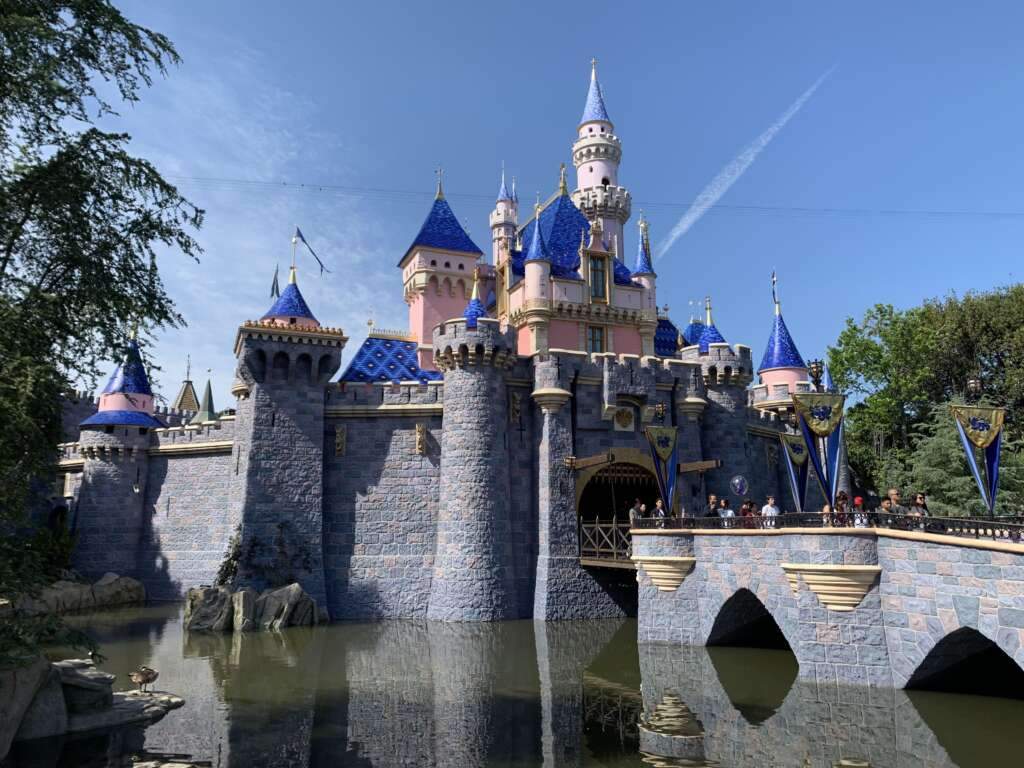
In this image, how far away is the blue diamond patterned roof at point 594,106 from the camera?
36.5m

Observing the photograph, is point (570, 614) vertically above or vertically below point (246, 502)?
below

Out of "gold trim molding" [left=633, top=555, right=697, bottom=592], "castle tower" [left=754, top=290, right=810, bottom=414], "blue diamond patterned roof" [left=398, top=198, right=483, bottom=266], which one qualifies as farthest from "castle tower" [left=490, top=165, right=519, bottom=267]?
"gold trim molding" [left=633, top=555, right=697, bottom=592]

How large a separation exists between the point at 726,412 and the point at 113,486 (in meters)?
23.7

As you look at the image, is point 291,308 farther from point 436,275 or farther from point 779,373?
point 779,373

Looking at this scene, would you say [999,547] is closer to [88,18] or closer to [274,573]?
[88,18]

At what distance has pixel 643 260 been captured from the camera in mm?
31719

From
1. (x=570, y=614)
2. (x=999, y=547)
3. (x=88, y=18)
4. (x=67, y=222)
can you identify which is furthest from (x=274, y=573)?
(x=999, y=547)

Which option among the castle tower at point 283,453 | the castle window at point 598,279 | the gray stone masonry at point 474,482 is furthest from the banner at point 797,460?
the castle tower at point 283,453

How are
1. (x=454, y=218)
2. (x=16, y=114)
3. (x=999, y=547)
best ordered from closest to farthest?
(x=16, y=114) < (x=999, y=547) < (x=454, y=218)

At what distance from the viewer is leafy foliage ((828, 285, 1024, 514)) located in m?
33.2

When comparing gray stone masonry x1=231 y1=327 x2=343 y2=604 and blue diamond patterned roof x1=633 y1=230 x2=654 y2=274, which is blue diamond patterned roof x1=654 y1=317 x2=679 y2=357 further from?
gray stone masonry x1=231 y1=327 x2=343 y2=604

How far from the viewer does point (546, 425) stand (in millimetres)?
24922

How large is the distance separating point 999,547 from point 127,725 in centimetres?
1392

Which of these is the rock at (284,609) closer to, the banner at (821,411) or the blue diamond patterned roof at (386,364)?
the blue diamond patterned roof at (386,364)
